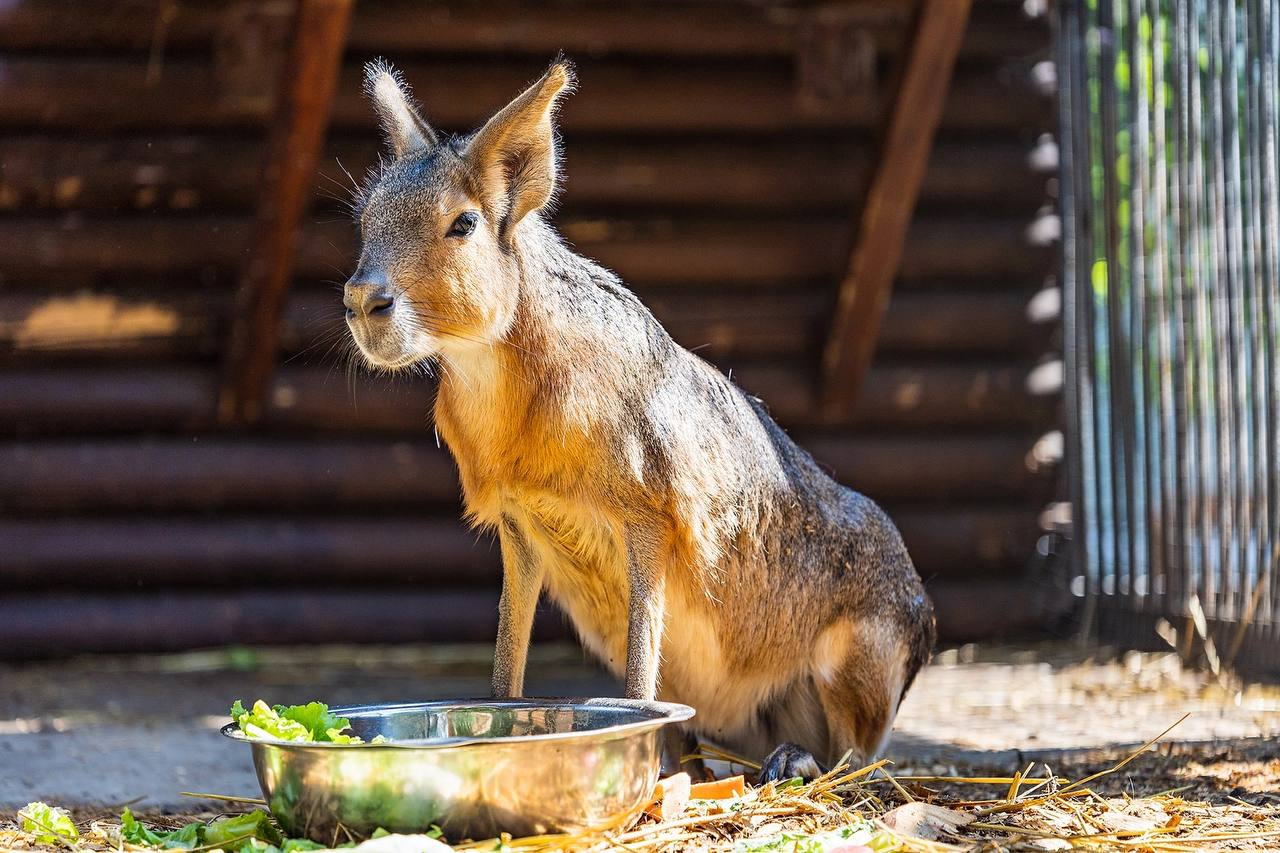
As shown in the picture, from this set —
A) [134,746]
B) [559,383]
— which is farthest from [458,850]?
[134,746]

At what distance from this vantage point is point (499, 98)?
7883 mm

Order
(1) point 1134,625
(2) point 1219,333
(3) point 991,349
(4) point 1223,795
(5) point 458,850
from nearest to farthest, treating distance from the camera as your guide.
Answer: (5) point 458,850 → (4) point 1223,795 → (2) point 1219,333 → (1) point 1134,625 → (3) point 991,349

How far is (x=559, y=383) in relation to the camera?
409 cm

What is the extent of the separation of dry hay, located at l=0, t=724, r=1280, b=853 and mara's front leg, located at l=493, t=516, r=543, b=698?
0.75m

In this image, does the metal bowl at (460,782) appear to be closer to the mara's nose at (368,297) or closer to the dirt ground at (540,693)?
the mara's nose at (368,297)

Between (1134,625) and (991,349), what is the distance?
179 centimetres

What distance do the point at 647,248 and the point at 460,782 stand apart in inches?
205

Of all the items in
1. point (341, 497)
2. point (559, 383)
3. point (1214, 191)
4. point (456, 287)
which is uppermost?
point (1214, 191)

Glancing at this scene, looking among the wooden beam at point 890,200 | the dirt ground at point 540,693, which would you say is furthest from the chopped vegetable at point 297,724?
the wooden beam at point 890,200

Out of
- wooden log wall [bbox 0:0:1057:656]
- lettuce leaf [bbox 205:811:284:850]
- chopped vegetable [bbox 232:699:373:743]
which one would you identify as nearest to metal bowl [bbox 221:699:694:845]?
chopped vegetable [bbox 232:699:373:743]

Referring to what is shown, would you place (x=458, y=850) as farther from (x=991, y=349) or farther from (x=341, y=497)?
(x=991, y=349)

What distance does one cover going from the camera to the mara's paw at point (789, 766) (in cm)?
453

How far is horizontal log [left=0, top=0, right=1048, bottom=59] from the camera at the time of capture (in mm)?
7539

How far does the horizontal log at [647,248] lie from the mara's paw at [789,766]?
389 centimetres
